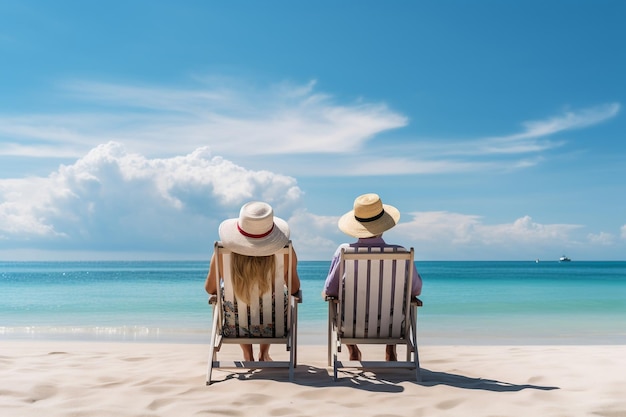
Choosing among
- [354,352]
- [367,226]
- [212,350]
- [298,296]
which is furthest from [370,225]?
[212,350]

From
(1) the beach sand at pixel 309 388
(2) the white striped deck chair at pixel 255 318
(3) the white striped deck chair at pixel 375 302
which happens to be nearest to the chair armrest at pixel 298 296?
(2) the white striped deck chair at pixel 255 318

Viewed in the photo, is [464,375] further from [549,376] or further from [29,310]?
[29,310]

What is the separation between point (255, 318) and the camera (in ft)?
Result: 15.1

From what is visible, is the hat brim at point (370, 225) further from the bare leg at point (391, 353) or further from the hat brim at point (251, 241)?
the bare leg at point (391, 353)

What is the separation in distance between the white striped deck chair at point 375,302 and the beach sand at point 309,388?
27 centimetres

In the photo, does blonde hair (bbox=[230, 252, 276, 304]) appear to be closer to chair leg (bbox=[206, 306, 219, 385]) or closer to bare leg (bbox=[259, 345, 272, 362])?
chair leg (bbox=[206, 306, 219, 385])

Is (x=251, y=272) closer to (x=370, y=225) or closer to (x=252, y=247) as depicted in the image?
(x=252, y=247)

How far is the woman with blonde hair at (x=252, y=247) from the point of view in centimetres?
434

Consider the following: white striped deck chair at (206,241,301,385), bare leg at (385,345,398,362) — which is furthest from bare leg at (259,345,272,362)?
bare leg at (385,345,398,362)

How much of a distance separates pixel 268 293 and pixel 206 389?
2.56ft

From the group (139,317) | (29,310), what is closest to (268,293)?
(139,317)

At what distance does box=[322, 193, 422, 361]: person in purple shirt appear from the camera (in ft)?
15.6

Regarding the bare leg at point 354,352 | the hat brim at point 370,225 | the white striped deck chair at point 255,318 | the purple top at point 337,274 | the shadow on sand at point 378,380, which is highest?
the hat brim at point 370,225

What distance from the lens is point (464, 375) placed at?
16.1ft
